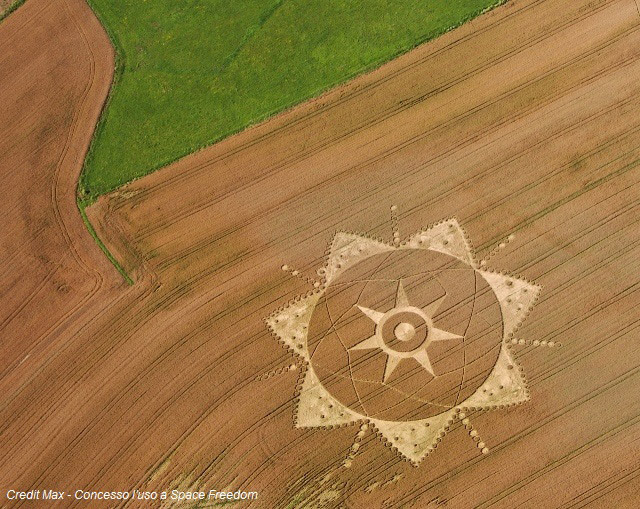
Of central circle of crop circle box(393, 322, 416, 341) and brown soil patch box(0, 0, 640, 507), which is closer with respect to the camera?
brown soil patch box(0, 0, 640, 507)

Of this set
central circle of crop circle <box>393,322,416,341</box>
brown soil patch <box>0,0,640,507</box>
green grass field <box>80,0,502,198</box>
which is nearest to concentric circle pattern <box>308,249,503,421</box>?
central circle of crop circle <box>393,322,416,341</box>

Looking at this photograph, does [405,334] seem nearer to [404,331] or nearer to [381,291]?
[404,331]

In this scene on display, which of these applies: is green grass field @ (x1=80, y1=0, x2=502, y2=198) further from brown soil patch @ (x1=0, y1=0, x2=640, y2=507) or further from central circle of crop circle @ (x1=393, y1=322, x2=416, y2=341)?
central circle of crop circle @ (x1=393, y1=322, x2=416, y2=341)

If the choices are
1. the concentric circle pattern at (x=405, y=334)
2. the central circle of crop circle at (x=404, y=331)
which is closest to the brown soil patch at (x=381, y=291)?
the concentric circle pattern at (x=405, y=334)

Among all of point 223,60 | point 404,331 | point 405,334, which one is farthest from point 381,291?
point 223,60

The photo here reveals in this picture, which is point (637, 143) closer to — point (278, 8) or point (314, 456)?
point (278, 8)
